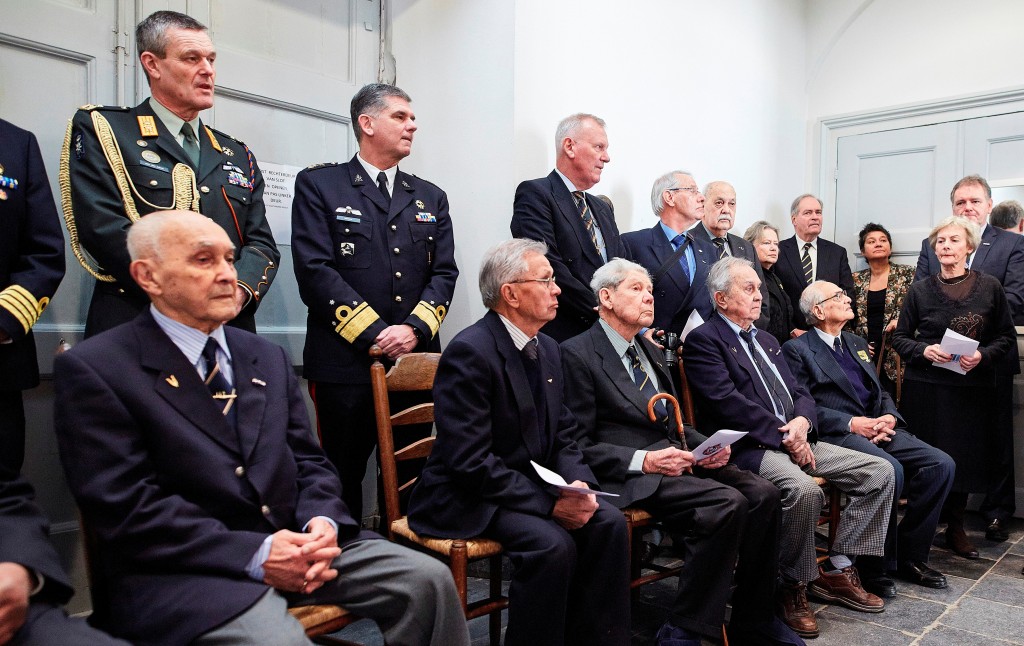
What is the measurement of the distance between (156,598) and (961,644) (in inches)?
103

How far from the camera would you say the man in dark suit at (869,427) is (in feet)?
11.5

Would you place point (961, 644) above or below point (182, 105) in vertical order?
below

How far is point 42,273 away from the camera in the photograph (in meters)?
2.14

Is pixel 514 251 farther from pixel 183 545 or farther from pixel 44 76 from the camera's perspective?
pixel 44 76

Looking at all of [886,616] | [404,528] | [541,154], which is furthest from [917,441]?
[404,528]

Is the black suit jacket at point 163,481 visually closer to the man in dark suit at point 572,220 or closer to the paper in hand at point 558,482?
the paper in hand at point 558,482

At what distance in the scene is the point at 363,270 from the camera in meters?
2.95

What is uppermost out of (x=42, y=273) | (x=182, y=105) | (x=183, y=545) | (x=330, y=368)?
(x=182, y=105)

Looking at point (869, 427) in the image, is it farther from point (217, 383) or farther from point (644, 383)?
point (217, 383)

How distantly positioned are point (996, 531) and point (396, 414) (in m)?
3.28

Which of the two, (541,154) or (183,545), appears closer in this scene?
(183,545)

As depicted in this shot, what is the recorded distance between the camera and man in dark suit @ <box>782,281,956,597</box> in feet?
11.5

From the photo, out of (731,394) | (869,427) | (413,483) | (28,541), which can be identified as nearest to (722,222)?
(869,427)

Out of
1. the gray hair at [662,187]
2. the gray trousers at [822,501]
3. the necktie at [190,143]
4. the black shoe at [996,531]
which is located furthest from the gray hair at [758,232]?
the necktie at [190,143]
